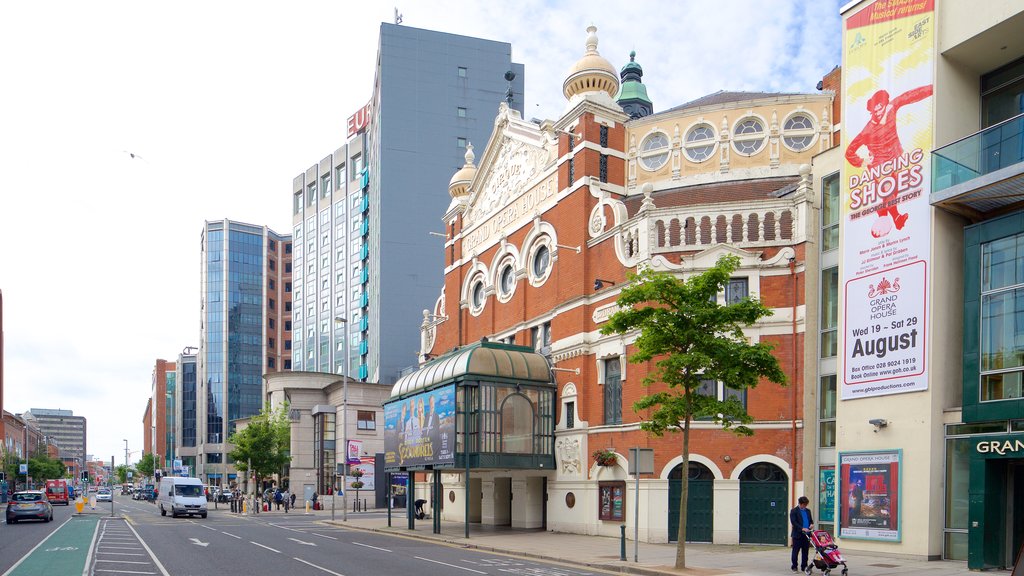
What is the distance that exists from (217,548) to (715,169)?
21.6m

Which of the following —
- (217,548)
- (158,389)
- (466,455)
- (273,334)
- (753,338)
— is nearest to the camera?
(217,548)

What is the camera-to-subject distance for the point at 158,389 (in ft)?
597

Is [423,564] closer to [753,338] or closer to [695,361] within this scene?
[695,361]

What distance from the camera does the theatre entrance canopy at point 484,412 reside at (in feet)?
108

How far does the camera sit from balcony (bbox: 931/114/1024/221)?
1975 cm

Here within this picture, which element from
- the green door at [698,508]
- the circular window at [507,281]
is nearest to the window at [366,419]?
the circular window at [507,281]

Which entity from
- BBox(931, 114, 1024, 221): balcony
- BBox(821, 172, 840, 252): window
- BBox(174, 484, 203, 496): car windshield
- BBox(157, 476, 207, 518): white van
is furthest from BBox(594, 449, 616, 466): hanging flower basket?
BBox(174, 484, 203, 496): car windshield

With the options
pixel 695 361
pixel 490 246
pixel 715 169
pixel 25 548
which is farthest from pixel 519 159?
pixel 25 548

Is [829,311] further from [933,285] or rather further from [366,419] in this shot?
[366,419]

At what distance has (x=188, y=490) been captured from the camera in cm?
4959

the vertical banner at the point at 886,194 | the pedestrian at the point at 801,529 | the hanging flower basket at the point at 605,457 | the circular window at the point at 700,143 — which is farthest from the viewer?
the circular window at the point at 700,143

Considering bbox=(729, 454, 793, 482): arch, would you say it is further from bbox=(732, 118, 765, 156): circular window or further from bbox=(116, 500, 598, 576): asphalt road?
bbox=(732, 118, 765, 156): circular window

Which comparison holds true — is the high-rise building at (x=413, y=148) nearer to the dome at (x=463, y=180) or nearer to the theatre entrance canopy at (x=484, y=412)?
the dome at (x=463, y=180)

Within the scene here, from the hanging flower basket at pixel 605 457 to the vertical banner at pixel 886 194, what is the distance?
9.62m
